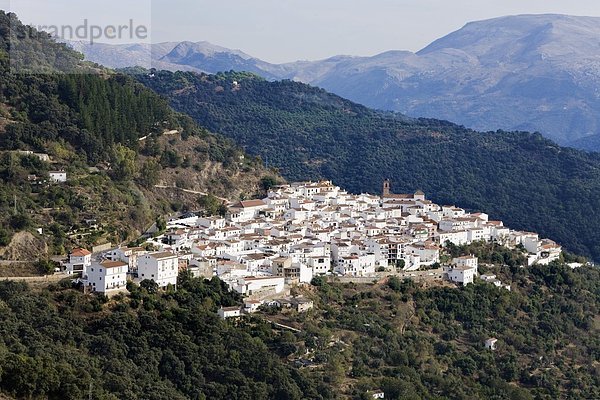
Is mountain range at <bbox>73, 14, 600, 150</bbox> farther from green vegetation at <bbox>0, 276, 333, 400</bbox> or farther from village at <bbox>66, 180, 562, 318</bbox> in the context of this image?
green vegetation at <bbox>0, 276, 333, 400</bbox>

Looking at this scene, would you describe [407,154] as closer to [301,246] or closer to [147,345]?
[301,246]

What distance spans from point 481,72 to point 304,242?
407ft

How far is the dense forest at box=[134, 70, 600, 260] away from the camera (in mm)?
46781

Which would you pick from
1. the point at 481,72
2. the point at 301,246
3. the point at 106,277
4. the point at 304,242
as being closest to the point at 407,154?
the point at 304,242

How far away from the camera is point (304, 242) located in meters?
28.8

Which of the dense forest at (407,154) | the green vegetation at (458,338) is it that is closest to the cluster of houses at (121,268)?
the green vegetation at (458,338)

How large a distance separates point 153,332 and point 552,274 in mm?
15366

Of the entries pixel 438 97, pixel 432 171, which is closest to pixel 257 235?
pixel 432 171

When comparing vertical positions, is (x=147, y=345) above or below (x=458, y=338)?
above

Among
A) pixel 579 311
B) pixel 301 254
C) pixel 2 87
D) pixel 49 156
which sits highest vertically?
pixel 2 87

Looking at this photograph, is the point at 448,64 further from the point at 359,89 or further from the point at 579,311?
the point at 579,311

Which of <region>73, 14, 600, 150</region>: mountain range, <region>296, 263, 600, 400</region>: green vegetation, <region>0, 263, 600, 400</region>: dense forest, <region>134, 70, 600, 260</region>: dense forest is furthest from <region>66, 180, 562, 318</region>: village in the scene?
<region>73, 14, 600, 150</region>: mountain range

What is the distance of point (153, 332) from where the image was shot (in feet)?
70.9

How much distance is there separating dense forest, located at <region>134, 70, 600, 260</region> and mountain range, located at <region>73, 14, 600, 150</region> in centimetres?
3652
